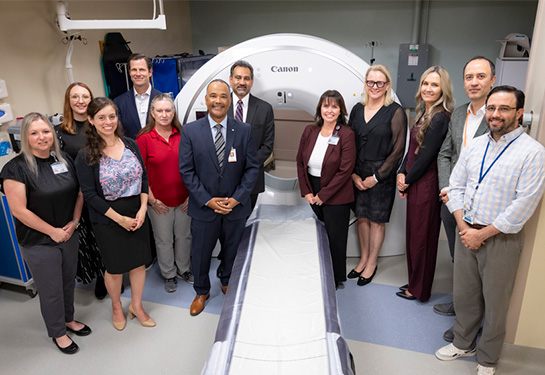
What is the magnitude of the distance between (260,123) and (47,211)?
1.22m

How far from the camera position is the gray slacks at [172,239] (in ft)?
8.53

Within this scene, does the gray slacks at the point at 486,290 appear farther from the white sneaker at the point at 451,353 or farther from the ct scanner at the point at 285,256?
the ct scanner at the point at 285,256

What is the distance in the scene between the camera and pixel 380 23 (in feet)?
17.1

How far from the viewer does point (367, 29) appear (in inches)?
208

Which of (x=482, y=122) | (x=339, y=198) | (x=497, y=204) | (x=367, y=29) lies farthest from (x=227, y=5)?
(x=497, y=204)

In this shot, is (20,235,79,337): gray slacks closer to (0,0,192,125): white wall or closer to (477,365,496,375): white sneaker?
(0,0,192,125): white wall

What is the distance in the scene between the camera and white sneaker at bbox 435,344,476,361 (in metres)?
2.12

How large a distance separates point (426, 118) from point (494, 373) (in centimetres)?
127

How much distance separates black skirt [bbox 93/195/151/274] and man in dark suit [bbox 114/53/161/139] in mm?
685

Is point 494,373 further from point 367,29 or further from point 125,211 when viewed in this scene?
point 367,29

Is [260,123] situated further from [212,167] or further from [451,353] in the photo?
[451,353]

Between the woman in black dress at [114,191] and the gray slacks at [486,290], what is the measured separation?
1571 mm

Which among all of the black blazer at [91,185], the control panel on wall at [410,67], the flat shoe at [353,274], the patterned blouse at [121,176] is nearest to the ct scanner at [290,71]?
the patterned blouse at [121,176]

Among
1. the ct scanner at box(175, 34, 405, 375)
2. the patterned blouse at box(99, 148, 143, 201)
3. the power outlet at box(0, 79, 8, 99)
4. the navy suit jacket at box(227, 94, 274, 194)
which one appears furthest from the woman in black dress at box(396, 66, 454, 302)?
the power outlet at box(0, 79, 8, 99)
